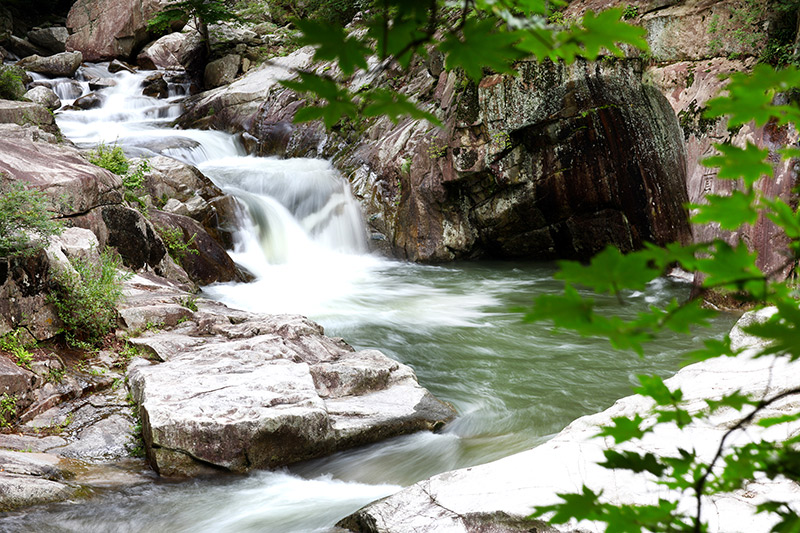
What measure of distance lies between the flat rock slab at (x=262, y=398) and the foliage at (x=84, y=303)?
40 centimetres

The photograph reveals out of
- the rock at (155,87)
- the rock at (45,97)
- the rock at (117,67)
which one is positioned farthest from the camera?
the rock at (117,67)

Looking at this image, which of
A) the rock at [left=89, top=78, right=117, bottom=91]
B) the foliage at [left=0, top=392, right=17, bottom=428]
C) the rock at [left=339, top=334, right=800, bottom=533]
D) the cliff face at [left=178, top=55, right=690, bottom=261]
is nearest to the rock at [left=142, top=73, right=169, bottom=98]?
the rock at [left=89, top=78, right=117, bottom=91]

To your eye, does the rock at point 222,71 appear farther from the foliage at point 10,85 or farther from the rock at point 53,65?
the foliage at point 10,85

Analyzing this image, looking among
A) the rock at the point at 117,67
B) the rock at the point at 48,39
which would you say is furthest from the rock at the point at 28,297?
the rock at the point at 48,39

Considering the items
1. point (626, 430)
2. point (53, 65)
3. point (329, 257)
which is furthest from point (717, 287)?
point (53, 65)

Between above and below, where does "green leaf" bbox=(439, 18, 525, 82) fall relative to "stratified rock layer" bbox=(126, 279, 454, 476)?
above

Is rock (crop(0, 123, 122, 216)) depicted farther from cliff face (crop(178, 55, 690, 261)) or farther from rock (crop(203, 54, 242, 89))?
rock (crop(203, 54, 242, 89))

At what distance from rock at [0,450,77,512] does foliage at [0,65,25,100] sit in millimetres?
13023

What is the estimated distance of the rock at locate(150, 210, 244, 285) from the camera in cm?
872

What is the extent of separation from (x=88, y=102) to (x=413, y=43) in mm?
21115

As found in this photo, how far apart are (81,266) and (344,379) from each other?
296 cm

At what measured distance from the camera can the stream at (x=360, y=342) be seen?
3.52m

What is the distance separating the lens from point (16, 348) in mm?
4457

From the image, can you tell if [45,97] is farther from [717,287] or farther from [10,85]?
[717,287]
